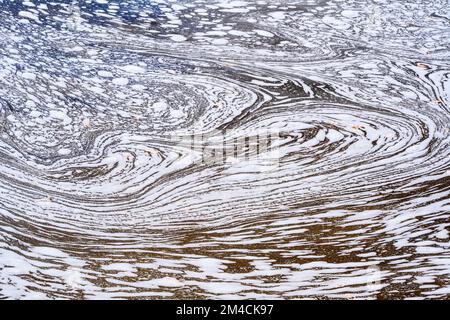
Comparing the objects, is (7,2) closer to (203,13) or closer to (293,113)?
(203,13)

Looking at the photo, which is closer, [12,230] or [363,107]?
[12,230]

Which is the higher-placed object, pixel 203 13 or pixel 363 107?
pixel 203 13

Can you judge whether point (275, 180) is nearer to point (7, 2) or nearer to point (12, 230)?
point (12, 230)

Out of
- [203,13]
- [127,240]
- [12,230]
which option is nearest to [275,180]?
[127,240]

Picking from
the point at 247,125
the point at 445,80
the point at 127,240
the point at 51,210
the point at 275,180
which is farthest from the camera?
the point at 445,80
